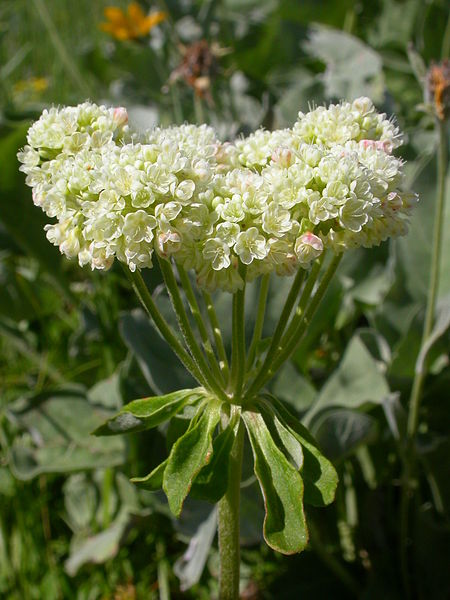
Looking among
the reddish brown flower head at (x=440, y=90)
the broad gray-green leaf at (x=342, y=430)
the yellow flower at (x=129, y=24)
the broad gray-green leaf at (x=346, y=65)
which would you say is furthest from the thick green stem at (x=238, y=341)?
the yellow flower at (x=129, y=24)

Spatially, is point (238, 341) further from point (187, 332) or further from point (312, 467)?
point (312, 467)

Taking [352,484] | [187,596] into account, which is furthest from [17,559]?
[352,484]

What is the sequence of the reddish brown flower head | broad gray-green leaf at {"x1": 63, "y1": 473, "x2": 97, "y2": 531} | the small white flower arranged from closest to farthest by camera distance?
the small white flower
the reddish brown flower head
broad gray-green leaf at {"x1": 63, "y1": 473, "x2": 97, "y2": 531}

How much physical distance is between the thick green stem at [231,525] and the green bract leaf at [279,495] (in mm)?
66

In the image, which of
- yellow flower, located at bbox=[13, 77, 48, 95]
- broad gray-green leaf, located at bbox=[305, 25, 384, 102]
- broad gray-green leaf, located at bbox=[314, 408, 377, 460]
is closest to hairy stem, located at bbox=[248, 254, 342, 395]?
broad gray-green leaf, located at bbox=[314, 408, 377, 460]

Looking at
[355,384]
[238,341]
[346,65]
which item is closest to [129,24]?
[346,65]

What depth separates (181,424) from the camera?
1.20 m

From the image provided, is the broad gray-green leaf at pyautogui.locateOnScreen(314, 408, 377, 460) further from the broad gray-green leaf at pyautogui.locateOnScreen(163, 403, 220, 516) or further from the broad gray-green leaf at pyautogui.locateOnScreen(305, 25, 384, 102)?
the broad gray-green leaf at pyautogui.locateOnScreen(305, 25, 384, 102)

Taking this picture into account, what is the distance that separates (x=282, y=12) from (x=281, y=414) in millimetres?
2391

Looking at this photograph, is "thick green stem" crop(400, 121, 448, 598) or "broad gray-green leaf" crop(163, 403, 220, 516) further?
"thick green stem" crop(400, 121, 448, 598)

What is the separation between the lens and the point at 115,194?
2.95 ft

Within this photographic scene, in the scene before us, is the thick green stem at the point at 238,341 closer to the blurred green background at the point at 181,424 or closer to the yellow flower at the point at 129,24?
the blurred green background at the point at 181,424

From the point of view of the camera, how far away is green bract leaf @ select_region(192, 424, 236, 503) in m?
1.05

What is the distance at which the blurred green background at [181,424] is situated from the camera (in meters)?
1.61
